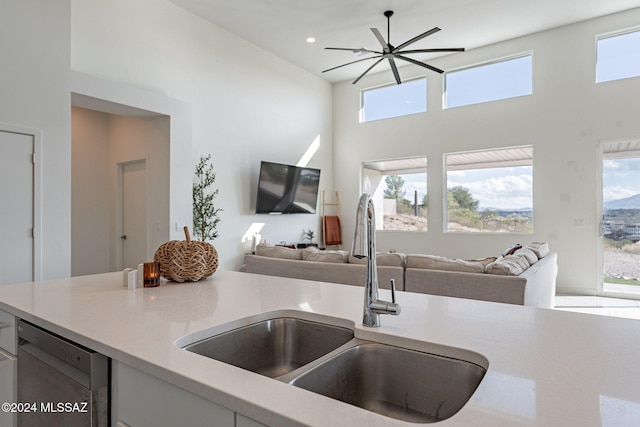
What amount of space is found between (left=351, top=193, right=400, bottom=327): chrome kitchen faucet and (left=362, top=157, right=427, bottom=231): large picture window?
6.15m

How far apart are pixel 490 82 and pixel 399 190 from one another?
2.46 metres

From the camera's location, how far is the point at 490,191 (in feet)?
21.4

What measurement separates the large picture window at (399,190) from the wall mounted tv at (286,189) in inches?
46.2

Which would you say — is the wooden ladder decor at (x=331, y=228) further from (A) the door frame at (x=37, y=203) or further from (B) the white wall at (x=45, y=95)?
(A) the door frame at (x=37, y=203)

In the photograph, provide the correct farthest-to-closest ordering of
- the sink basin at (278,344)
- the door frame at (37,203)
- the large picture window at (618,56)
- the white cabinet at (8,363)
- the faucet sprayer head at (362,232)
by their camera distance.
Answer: the large picture window at (618,56), the door frame at (37,203), the white cabinet at (8,363), the sink basin at (278,344), the faucet sprayer head at (362,232)

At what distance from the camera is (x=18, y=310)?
4.32ft

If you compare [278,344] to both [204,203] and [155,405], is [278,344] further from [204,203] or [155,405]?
[204,203]

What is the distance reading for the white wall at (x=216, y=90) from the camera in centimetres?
433

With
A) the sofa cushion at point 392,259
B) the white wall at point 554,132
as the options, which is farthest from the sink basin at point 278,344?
the white wall at point 554,132

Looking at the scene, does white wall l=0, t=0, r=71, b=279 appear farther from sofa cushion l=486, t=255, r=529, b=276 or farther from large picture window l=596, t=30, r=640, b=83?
large picture window l=596, t=30, r=640, b=83

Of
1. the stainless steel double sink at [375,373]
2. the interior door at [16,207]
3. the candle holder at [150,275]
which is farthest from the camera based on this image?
the interior door at [16,207]

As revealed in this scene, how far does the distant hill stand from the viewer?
5406mm

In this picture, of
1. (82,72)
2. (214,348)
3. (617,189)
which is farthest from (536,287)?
(82,72)

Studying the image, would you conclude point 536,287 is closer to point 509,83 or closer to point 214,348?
point 214,348
